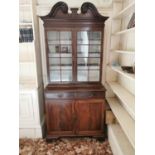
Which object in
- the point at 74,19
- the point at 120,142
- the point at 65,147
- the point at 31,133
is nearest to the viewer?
the point at 120,142

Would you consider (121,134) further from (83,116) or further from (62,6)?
(62,6)

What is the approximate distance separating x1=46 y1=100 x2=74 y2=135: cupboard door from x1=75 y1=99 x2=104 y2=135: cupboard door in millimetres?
123

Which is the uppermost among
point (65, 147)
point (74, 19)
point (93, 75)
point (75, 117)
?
point (74, 19)

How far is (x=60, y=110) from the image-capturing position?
240cm

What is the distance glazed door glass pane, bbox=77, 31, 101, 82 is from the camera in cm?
242

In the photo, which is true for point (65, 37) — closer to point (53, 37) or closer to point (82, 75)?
point (53, 37)

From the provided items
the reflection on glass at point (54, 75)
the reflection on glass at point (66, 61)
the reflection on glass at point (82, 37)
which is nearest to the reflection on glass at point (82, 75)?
the reflection on glass at point (66, 61)

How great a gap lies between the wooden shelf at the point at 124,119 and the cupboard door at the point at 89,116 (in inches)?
9.7

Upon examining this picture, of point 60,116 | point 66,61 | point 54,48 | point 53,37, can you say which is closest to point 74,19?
point 53,37

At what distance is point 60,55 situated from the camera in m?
2.46

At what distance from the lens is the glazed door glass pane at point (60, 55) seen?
7.86 feet

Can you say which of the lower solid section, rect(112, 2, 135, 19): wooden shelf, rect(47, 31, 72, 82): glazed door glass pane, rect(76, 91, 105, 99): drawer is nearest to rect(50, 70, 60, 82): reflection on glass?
rect(47, 31, 72, 82): glazed door glass pane

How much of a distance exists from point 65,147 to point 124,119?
3.32 ft

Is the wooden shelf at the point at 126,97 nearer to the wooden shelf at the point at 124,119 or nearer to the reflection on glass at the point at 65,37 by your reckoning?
the wooden shelf at the point at 124,119
